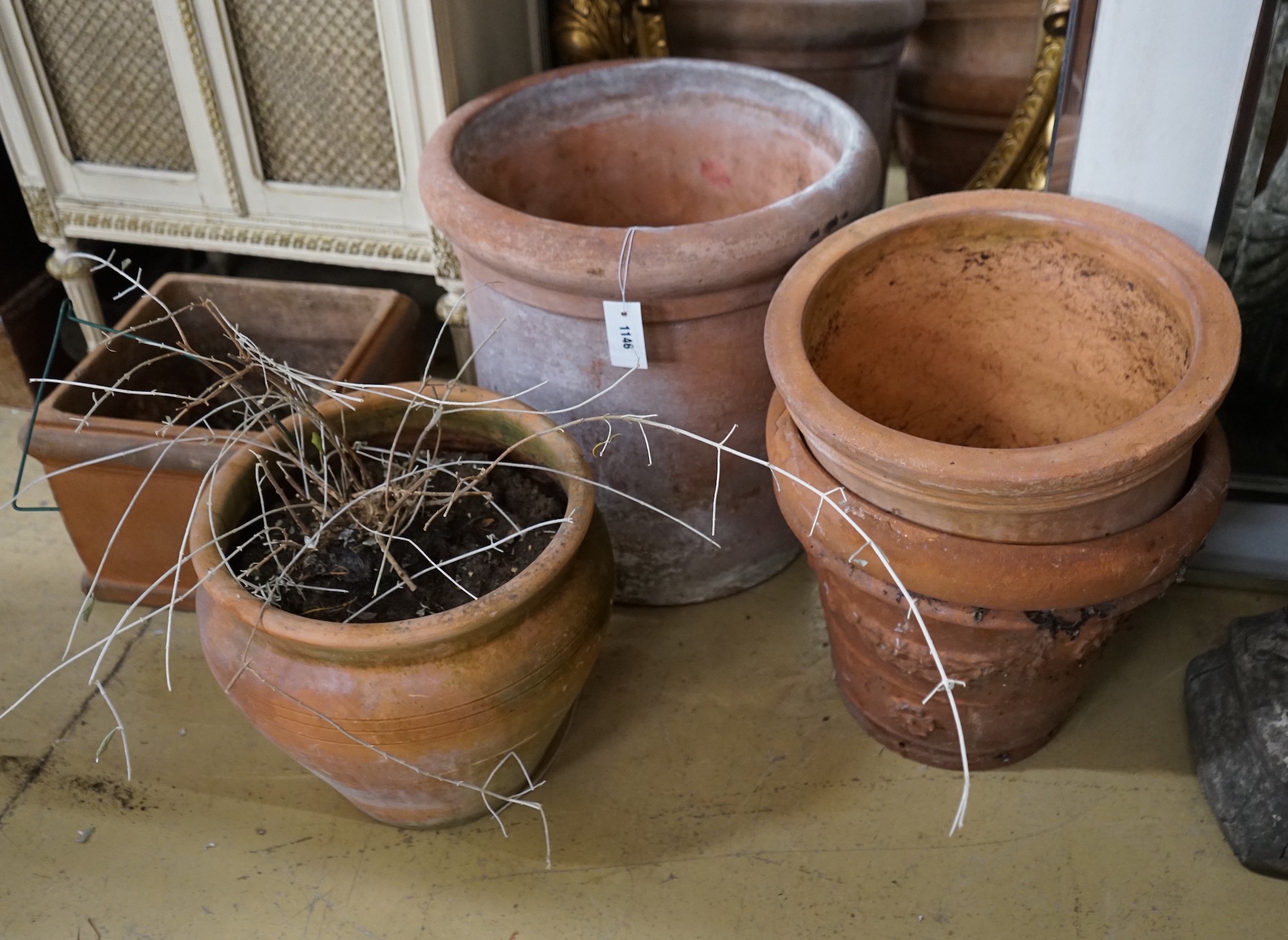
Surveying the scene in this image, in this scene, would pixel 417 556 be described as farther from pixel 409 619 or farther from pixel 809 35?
pixel 809 35

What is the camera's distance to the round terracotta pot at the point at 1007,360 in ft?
3.55

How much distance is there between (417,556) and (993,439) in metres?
0.85

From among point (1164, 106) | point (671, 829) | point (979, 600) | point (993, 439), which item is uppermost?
point (1164, 106)

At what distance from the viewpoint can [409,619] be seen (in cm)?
125

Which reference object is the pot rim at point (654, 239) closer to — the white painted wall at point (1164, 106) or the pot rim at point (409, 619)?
the pot rim at point (409, 619)

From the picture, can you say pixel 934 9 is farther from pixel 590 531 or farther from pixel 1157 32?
pixel 590 531

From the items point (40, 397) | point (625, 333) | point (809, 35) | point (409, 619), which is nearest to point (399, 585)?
point (409, 619)

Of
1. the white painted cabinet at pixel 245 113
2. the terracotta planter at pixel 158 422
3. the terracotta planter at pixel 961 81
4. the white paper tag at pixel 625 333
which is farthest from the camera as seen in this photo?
the terracotta planter at pixel 961 81

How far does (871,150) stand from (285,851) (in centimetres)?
126

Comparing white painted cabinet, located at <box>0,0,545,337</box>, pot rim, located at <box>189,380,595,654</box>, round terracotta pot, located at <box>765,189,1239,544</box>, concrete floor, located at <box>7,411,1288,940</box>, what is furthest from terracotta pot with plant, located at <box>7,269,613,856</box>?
white painted cabinet, located at <box>0,0,545,337</box>

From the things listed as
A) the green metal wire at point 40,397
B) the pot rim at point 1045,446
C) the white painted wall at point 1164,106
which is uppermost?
the white painted wall at point 1164,106

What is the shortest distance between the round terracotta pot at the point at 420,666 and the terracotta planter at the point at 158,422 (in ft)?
0.93

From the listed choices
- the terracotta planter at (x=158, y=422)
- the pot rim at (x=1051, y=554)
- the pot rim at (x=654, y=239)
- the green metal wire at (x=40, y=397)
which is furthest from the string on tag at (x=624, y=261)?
the green metal wire at (x=40, y=397)

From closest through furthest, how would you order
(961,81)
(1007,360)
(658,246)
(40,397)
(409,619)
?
(409,619) → (658,246) → (1007,360) → (40,397) → (961,81)
